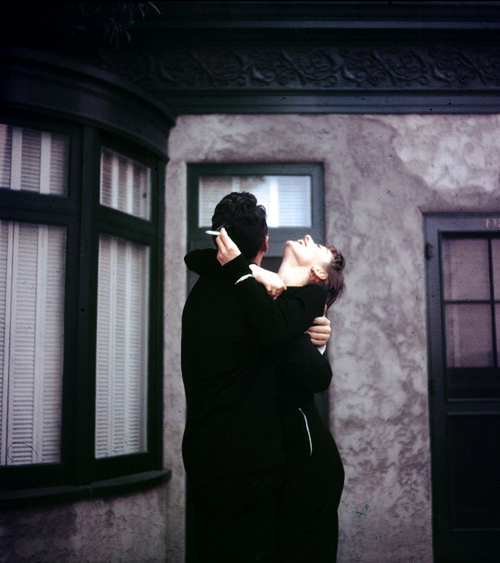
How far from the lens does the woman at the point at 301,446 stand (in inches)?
88.6

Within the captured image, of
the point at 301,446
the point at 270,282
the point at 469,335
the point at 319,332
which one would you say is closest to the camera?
the point at 301,446

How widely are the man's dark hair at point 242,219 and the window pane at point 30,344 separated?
2.18m

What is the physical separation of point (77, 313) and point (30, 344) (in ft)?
1.15

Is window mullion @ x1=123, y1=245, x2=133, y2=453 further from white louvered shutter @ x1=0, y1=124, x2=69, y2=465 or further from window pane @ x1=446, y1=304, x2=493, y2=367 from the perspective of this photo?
window pane @ x1=446, y1=304, x2=493, y2=367

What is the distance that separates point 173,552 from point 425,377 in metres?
2.33

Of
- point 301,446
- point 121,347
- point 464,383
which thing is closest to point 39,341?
point 121,347

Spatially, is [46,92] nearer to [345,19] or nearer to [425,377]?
[345,19]

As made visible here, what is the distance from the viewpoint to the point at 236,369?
88.7 inches

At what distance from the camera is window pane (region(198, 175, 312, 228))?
5.18 metres

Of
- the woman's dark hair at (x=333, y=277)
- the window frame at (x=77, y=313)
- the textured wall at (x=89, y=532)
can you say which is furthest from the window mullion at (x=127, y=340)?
the woman's dark hair at (x=333, y=277)

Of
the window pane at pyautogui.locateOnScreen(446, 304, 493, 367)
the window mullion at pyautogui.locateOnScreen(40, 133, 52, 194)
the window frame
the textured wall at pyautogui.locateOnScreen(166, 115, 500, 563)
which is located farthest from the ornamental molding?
the window pane at pyautogui.locateOnScreen(446, 304, 493, 367)

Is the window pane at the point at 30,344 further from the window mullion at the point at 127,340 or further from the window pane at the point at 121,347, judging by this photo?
the window mullion at the point at 127,340

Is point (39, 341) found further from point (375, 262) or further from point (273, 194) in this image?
point (375, 262)

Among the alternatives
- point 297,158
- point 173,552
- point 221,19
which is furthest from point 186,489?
point 221,19
